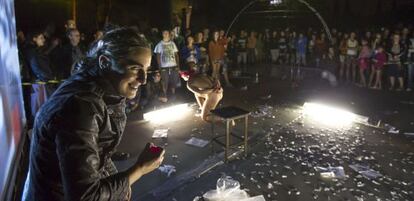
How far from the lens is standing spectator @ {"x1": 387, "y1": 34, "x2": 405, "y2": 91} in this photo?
12.1 meters

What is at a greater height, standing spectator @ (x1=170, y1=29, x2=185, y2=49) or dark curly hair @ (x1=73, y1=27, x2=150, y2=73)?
standing spectator @ (x1=170, y1=29, x2=185, y2=49)

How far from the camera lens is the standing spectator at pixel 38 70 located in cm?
718

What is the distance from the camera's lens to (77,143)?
1.38 m

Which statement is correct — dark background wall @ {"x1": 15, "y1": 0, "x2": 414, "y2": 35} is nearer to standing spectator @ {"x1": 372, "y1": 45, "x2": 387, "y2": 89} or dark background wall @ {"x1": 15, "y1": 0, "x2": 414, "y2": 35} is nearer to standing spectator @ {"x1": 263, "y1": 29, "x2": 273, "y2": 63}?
standing spectator @ {"x1": 263, "y1": 29, "x2": 273, "y2": 63}

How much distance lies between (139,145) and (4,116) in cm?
299

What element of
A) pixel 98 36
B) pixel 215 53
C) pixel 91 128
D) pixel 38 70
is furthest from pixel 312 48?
pixel 91 128

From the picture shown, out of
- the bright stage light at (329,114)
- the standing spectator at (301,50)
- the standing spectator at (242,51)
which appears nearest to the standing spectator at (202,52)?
the standing spectator at (242,51)

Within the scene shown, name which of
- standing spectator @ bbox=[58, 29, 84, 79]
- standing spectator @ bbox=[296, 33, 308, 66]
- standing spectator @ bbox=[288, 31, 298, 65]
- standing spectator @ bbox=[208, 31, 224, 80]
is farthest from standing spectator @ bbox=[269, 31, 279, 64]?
standing spectator @ bbox=[58, 29, 84, 79]

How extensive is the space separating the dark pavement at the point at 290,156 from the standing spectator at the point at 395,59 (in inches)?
96.1

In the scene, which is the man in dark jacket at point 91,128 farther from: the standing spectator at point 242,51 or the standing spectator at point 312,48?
the standing spectator at point 312,48

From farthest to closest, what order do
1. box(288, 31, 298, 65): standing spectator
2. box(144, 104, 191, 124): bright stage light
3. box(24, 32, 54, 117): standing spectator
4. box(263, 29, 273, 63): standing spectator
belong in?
box(263, 29, 273, 63): standing spectator
box(288, 31, 298, 65): standing spectator
box(144, 104, 191, 124): bright stage light
box(24, 32, 54, 117): standing spectator

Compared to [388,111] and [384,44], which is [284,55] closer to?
[384,44]

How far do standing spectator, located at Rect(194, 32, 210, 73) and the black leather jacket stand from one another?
34.1 ft

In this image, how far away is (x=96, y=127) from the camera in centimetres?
146
